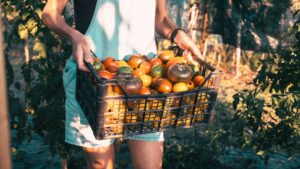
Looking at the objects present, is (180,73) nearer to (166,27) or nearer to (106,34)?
(106,34)

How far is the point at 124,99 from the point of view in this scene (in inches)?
65.3

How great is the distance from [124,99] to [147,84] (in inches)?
10.9

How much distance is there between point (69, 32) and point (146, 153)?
0.84m

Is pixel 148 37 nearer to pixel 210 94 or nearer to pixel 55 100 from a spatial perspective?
pixel 210 94

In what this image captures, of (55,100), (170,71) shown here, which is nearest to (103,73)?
(170,71)

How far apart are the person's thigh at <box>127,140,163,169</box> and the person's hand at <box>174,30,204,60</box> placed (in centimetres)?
57

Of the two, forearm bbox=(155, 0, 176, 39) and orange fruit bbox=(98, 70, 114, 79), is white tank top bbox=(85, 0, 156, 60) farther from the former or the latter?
orange fruit bbox=(98, 70, 114, 79)

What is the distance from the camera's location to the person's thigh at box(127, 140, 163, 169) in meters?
Answer: 2.22

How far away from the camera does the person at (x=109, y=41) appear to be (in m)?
2.08

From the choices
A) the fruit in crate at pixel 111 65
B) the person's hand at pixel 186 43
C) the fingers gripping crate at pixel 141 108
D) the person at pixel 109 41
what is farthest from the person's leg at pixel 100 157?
the person's hand at pixel 186 43

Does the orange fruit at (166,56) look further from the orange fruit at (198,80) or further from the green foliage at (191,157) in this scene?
the green foliage at (191,157)

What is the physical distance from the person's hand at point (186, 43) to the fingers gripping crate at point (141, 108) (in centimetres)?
28

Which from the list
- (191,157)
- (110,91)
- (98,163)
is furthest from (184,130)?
(110,91)

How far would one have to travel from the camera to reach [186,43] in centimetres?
223
